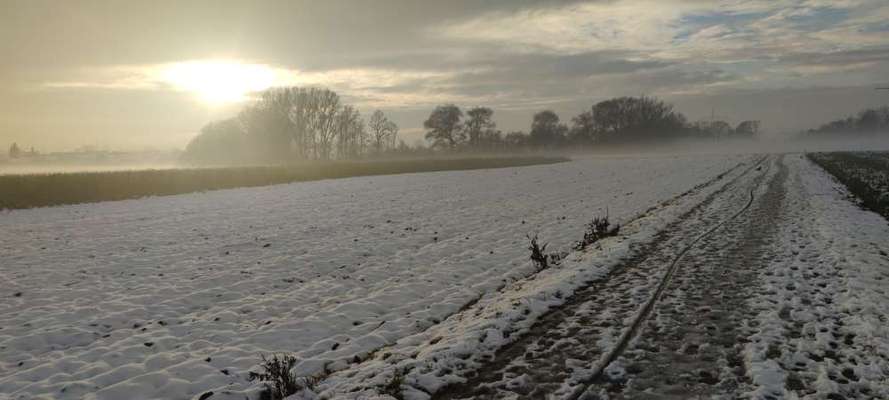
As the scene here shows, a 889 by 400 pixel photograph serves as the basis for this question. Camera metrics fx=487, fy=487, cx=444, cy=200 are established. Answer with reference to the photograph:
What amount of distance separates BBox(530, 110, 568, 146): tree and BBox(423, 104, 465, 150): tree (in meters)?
30.1

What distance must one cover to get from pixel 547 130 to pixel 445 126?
127ft

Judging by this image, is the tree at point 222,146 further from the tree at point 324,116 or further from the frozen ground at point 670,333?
the frozen ground at point 670,333

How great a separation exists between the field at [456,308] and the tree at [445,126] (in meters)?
113

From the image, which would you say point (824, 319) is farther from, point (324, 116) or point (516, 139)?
point (516, 139)

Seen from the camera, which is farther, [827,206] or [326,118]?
[326,118]

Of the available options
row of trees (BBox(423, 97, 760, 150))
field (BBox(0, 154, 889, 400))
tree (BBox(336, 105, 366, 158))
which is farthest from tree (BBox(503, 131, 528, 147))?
field (BBox(0, 154, 889, 400))

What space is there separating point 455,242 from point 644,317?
839cm

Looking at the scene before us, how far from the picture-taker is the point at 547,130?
15312 centimetres

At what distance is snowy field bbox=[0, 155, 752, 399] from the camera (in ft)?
24.1

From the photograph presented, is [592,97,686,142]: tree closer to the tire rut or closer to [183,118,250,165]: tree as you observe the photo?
[183,118,250,165]: tree

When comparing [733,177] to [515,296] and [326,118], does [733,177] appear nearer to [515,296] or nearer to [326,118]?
[515,296]

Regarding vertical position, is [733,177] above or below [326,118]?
below

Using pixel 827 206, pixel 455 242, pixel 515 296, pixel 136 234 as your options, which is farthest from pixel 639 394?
pixel 827 206

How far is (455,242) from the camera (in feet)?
52.2
